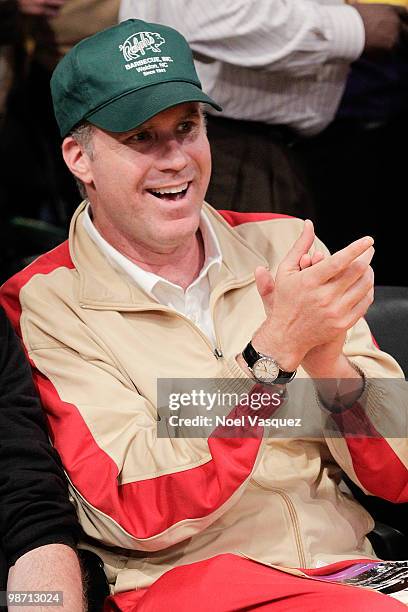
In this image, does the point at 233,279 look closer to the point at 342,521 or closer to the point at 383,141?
the point at 342,521

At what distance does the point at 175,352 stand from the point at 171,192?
349 mm

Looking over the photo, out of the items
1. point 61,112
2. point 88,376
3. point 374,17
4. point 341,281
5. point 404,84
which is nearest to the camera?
point 341,281

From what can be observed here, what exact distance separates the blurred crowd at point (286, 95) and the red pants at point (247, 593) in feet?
3.64

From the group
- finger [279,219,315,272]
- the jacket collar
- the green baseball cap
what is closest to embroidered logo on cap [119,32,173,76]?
the green baseball cap

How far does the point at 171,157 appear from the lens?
7.71ft

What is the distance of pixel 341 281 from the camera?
6.64ft

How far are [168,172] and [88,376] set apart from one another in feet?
1.55

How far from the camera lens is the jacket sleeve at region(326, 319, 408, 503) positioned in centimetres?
226

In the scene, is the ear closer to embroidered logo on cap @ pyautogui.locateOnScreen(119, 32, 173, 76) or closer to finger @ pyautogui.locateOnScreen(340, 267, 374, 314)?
embroidered logo on cap @ pyautogui.locateOnScreen(119, 32, 173, 76)

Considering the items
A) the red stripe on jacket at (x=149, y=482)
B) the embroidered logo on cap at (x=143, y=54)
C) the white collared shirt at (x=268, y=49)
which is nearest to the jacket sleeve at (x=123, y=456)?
the red stripe on jacket at (x=149, y=482)

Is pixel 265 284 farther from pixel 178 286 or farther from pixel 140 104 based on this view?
pixel 140 104

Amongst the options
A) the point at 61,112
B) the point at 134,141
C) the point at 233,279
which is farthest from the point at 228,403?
the point at 61,112

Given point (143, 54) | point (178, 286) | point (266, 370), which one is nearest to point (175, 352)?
point (178, 286)

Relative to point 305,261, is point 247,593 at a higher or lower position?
lower
